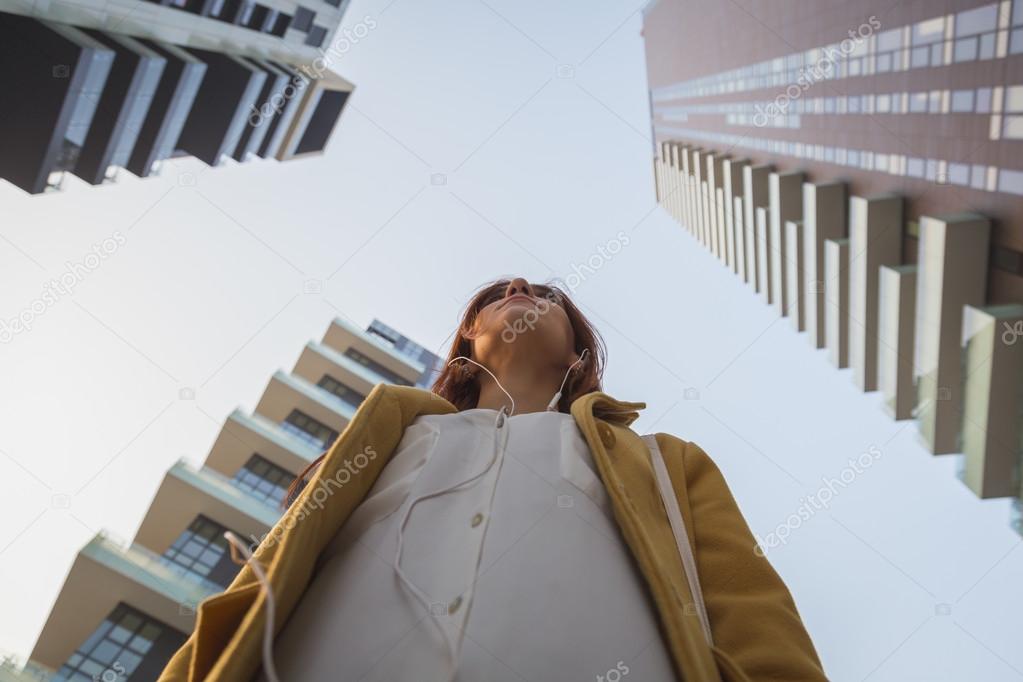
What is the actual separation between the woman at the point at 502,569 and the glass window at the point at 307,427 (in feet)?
59.0

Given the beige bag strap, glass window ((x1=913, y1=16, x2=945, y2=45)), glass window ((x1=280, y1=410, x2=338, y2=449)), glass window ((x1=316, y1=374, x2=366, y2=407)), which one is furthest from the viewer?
glass window ((x1=316, y1=374, x2=366, y2=407))

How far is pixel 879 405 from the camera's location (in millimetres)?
24250

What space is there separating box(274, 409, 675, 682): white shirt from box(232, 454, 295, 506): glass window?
16.7 metres

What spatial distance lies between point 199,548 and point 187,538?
0.41 metres

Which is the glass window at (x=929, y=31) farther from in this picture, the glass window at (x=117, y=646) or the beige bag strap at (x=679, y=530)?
the glass window at (x=117, y=646)

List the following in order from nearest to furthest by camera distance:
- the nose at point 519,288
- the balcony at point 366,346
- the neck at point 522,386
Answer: the neck at point 522,386 → the nose at point 519,288 → the balcony at point 366,346

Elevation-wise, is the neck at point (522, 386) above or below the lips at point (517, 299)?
below

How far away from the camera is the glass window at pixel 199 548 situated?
15172 millimetres

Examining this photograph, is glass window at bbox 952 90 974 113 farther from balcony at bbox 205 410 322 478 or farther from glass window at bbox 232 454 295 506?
glass window at bbox 232 454 295 506

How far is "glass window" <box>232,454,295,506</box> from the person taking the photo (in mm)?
17922

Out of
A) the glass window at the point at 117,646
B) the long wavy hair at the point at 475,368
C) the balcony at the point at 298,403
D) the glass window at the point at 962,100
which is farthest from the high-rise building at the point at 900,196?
the glass window at the point at 117,646

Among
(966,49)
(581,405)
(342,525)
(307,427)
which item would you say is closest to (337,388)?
(307,427)

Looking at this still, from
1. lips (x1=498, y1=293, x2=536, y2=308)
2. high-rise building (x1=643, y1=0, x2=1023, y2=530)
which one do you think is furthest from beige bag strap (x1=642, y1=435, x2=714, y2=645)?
high-rise building (x1=643, y1=0, x2=1023, y2=530)

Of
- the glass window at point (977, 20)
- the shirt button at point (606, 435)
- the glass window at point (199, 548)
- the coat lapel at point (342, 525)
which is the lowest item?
the glass window at point (199, 548)
